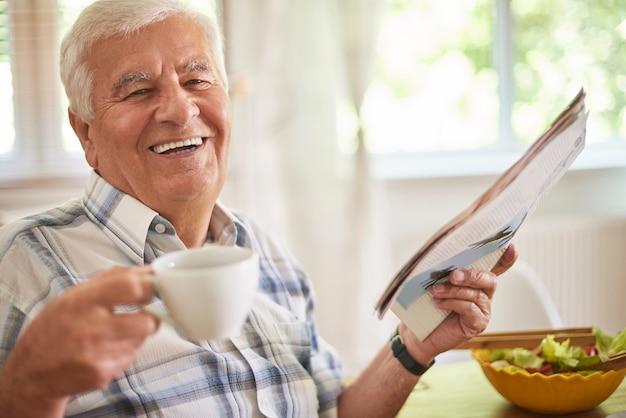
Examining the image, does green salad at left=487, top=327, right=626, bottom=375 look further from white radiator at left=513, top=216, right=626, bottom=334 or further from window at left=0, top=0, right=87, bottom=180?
window at left=0, top=0, right=87, bottom=180

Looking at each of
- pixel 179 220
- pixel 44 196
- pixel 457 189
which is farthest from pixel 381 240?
pixel 179 220

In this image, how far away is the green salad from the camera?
119 centimetres

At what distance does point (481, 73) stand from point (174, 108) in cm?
263

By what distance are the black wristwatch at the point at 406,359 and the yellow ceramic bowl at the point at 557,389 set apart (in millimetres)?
140

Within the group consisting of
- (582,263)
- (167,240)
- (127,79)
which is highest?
(127,79)

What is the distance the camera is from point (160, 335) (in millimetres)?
1134

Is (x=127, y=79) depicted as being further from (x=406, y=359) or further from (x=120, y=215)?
(x=406, y=359)

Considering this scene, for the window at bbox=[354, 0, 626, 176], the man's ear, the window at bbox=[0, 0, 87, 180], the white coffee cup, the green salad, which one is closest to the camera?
the white coffee cup

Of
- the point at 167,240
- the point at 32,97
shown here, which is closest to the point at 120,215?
the point at 167,240

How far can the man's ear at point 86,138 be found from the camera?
4.27ft

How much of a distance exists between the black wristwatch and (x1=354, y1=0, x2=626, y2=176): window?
2.17m

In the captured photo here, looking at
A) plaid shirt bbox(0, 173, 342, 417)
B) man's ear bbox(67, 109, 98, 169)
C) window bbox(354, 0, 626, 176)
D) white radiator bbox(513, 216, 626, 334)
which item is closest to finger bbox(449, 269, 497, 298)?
plaid shirt bbox(0, 173, 342, 417)

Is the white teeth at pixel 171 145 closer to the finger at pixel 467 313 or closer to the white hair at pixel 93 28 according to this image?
the white hair at pixel 93 28

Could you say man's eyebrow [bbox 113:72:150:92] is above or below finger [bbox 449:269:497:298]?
above
